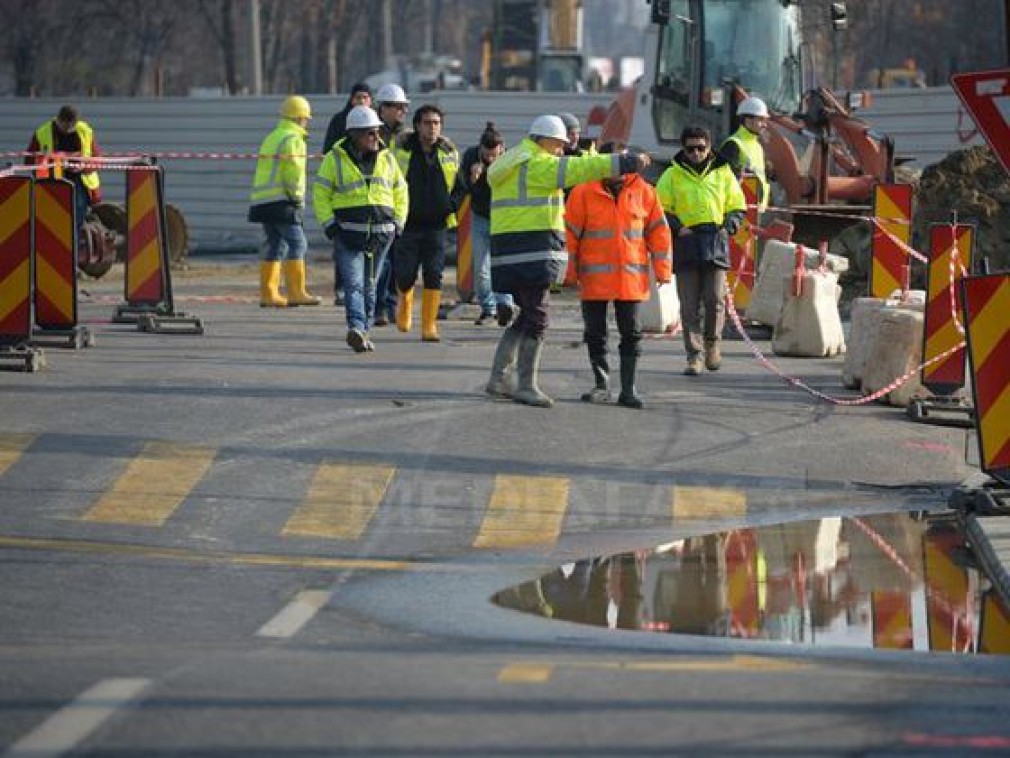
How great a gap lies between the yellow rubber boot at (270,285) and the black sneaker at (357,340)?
495cm

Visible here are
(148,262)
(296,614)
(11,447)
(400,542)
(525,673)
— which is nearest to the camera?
(525,673)

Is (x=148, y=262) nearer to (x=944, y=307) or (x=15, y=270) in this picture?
(x=15, y=270)

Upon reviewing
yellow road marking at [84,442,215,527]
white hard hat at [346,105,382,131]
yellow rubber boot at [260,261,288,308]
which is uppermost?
white hard hat at [346,105,382,131]

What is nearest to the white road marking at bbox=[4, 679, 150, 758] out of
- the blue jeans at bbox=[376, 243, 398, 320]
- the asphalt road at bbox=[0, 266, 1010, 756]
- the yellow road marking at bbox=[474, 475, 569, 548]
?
the asphalt road at bbox=[0, 266, 1010, 756]

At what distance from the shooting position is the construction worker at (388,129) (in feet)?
70.4

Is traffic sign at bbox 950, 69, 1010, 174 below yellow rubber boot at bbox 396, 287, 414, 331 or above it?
above

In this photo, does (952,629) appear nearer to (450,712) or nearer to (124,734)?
(450,712)

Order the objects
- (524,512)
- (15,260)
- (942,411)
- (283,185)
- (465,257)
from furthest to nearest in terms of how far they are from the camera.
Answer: (465,257), (283,185), (15,260), (942,411), (524,512)

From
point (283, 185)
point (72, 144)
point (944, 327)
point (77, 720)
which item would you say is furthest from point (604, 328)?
point (72, 144)

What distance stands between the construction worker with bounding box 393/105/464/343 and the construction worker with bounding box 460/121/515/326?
674 mm

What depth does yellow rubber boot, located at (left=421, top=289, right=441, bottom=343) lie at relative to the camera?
→ 20938mm

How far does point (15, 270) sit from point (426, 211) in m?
4.23

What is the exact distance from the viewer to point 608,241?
1670 cm

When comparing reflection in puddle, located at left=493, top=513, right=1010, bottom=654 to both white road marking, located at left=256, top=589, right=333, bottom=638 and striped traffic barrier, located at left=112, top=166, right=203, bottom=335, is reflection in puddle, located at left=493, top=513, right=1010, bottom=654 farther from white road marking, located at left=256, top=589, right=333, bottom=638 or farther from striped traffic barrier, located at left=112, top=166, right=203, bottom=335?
striped traffic barrier, located at left=112, top=166, right=203, bottom=335
